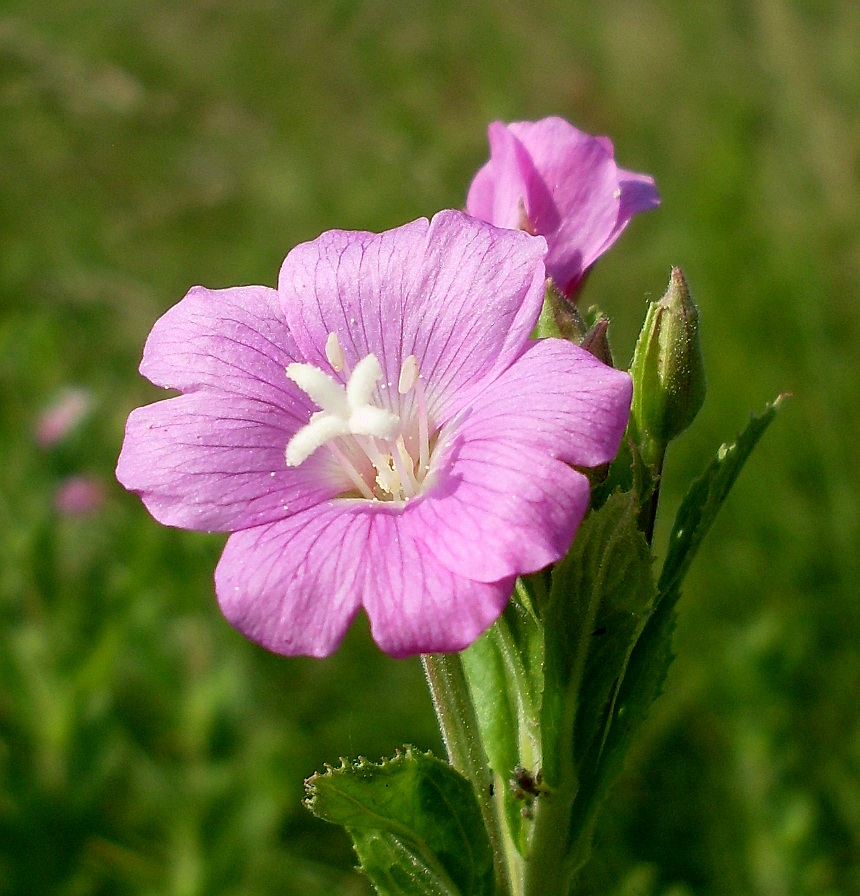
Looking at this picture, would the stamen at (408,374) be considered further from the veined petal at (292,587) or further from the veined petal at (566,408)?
the veined petal at (292,587)

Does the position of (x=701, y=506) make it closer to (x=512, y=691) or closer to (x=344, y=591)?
(x=512, y=691)

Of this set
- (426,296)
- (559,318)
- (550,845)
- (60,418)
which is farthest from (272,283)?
(550,845)

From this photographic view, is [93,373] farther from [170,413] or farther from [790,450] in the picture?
[170,413]

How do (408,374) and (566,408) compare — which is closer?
(566,408)

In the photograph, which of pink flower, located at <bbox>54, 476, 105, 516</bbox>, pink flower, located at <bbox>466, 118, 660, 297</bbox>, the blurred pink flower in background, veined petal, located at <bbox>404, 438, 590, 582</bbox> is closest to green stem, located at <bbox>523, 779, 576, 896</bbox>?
veined petal, located at <bbox>404, 438, 590, 582</bbox>

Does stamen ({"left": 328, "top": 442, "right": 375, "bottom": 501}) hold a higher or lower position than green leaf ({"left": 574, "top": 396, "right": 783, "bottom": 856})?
higher

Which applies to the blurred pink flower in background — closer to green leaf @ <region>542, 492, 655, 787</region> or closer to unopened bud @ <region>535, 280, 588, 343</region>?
unopened bud @ <region>535, 280, 588, 343</region>

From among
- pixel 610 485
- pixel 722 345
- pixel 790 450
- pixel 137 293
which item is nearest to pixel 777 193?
pixel 722 345
